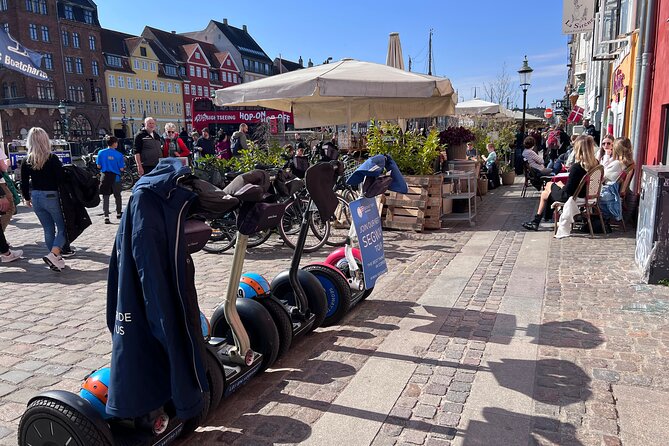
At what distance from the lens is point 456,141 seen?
9617mm

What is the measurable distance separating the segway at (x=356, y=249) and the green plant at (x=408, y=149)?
3.87 meters

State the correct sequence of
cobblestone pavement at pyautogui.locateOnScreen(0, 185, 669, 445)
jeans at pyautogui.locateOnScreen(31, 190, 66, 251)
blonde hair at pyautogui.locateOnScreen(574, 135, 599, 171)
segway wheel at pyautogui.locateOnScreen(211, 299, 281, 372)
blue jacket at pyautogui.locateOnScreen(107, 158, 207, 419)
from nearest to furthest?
blue jacket at pyautogui.locateOnScreen(107, 158, 207, 419), cobblestone pavement at pyautogui.locateOnScreen(0, 185, 669, 445), segway wheel at pyautogui.locateOnScreen(211, 299, 281, 372), jeans at pyautogui.locateOnScreen(31, 190, 66, 251), blonde hair at pyautogui.locateOnScreen(574, 135, 599, 171)

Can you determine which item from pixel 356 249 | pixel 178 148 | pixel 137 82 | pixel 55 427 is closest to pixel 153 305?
pixel 55 427

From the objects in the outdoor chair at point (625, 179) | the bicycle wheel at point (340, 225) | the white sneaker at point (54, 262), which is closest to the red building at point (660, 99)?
the outdoor chair at point (625, 179)

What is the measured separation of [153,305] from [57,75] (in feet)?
190

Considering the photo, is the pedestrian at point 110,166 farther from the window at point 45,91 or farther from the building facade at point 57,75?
the window at point 45,91

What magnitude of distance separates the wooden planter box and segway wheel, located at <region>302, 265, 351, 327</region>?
4.02 meters

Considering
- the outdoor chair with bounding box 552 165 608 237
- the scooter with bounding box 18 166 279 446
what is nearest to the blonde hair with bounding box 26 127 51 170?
the scooter with bounding box 18 166 279 446

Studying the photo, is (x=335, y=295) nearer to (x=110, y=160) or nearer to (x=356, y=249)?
(x=356, y=249)

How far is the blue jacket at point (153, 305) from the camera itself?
2152 mm

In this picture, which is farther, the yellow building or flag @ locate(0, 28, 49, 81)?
the yellow building

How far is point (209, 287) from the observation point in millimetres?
5621

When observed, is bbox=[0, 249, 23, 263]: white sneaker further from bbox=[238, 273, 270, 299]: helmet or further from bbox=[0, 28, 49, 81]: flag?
bbox=[0, 28, 49, 81]: flag

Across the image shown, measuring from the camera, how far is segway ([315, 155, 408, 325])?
415 centimetres
